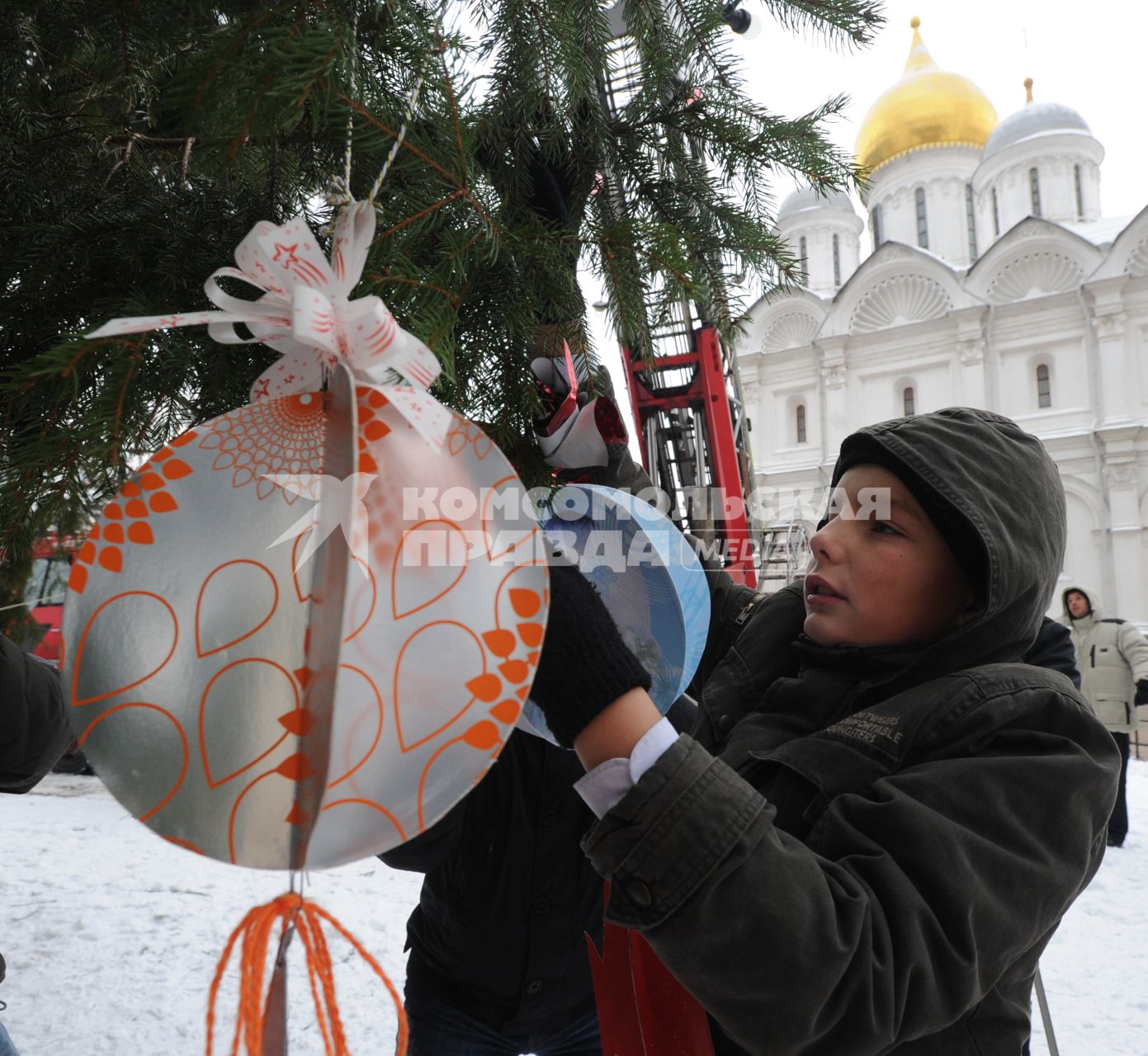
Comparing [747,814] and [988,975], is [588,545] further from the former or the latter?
[988,975]

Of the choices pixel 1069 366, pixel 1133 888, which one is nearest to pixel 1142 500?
pixel 1069 366

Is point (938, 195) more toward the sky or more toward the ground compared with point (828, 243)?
more toward the sky

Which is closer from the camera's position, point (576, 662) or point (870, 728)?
point (576, 662)

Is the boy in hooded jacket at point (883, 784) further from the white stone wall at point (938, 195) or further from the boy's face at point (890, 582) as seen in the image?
the white stone wall at point (938, 195)

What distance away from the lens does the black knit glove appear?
62 cm

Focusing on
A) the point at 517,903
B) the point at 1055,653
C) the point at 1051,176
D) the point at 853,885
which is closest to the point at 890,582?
the point at 853,885

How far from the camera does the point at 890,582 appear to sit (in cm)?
93

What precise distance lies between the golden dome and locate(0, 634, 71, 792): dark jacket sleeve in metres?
24.2

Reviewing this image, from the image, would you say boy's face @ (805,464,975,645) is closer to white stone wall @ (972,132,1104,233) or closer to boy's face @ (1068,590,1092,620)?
boy's face @ (1068,590,1092,620)

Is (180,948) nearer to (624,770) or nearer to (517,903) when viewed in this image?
(517,903)

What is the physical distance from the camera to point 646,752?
65 centimetres

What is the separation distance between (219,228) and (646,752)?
29.4 inches

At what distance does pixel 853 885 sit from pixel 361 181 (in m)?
0.85

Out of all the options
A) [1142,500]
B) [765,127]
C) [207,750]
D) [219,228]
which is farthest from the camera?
[1142,500]
